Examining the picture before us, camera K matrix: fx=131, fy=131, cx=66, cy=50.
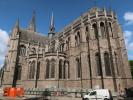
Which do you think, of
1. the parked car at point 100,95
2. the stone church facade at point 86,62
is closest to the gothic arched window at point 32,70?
the stone church facade at point 86,62

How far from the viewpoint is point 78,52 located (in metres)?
28.2

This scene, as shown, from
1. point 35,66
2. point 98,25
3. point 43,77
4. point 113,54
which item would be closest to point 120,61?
point 113,54

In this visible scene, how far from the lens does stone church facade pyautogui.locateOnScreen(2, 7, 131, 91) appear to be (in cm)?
2336

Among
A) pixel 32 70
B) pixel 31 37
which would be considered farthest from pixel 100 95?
pixel 31 37

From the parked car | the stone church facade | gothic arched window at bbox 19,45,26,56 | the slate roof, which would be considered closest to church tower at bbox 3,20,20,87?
the stone church facade

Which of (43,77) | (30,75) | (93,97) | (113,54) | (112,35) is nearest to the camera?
(93,97)

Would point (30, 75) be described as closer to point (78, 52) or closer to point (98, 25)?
point (78, 52)

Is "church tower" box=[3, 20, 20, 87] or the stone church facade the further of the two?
"church tower" box=[3, 20, 20, 87]

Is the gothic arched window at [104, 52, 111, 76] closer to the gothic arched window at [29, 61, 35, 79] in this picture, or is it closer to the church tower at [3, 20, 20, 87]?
the gothic arched window at [29, 61, 35, 79]

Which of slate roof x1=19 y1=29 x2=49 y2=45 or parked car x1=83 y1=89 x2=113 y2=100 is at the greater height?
slate roof x1=19 y1=29 x2=49 y2=45

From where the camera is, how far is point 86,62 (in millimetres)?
25375

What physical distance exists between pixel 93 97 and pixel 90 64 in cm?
1019

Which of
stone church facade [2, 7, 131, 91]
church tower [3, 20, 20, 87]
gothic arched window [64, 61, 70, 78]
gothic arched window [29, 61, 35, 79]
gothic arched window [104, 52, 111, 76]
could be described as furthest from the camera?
church tower [3, 20, 20, 87]

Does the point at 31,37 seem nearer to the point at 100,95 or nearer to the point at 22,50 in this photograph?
the point at 22,50
